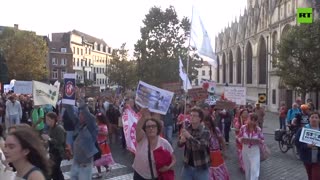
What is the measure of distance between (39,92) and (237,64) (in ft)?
192

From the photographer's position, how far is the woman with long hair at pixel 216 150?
24.5 ft

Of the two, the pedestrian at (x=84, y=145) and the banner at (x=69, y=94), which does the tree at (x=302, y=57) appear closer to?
the banner at (x=69, y=94)

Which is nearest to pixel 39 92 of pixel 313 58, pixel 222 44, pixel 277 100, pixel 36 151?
pixel 36 151

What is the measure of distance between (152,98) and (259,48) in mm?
47340

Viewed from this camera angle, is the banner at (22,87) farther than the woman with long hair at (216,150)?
Yes

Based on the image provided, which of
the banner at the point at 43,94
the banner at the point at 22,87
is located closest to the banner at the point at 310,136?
the banner at the point at 43,94

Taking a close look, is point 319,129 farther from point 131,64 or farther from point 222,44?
point 222,44

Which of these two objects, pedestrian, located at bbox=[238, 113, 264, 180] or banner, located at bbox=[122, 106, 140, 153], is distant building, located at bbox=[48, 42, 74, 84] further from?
banner, located at bbox=[122, 106, 140, 153]

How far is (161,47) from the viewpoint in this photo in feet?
156

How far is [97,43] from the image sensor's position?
10994cm

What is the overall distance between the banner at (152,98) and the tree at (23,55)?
5684 centimetres

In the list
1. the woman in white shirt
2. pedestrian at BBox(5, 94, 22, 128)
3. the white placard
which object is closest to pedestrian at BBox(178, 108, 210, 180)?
the woman in white shirt

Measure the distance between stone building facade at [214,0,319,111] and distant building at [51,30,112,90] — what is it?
23.5 m

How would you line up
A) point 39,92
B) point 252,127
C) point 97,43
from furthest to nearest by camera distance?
point 97,43 → point 39,92 → point 252,127
